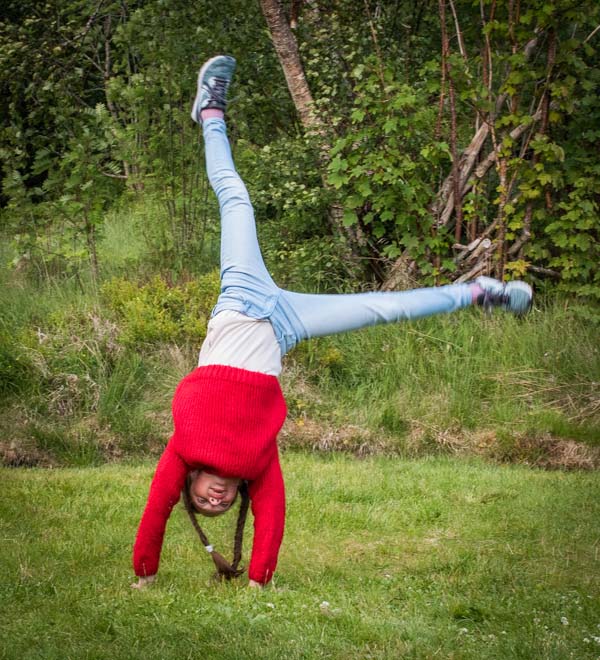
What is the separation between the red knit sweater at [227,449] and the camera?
4750 millimetres

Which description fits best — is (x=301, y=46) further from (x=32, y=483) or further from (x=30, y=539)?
(x=30, y=539)

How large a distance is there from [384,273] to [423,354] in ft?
4.63

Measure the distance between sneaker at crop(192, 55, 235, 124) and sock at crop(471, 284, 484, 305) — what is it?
2.12 metres

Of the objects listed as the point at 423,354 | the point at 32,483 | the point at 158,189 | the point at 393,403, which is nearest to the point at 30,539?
the point at 32,483

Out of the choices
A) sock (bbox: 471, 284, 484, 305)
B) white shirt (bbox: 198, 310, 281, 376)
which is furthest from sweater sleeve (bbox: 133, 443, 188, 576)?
sock (bbox: 471, 284, 484, 305)

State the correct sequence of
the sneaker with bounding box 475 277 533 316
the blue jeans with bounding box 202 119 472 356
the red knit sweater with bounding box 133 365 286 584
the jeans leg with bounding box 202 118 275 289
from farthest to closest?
the sneaker with bounding box 475 277 533 316 → the jeans leg with bounding box 202 118 275 289 → the blue jeans with bounding box 202 119 472 356 → the red knit sweater with bounding box 133 365 286 584

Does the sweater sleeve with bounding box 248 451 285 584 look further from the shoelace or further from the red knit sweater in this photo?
the shoelace

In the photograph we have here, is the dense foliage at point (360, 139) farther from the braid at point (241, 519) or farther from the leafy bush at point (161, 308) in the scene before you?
the braid at point (241, 519)

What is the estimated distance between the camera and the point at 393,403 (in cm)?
888

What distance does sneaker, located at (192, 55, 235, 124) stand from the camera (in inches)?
250

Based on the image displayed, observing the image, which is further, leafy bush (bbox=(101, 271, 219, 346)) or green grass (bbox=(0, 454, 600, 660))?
leafy bush (bbox=(101, 271, 219, 346))

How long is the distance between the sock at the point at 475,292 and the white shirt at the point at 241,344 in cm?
122

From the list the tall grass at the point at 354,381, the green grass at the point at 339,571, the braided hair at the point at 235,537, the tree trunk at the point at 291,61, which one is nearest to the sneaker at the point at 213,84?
the braided hair at the point at 235,537

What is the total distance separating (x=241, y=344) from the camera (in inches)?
200
